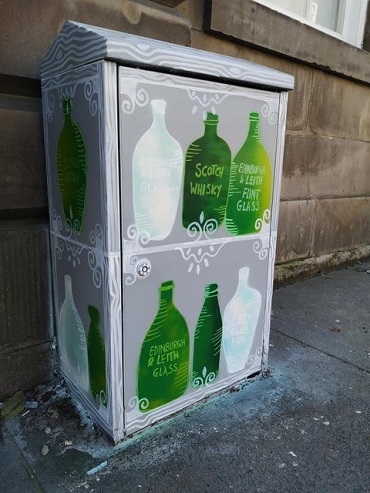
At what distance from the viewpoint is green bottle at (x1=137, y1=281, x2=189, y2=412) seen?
68.6 inches

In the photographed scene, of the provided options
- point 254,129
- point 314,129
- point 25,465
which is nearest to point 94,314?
point 25,465

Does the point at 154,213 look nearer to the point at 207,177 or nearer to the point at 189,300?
the point at 207,177

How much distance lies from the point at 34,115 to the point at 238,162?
107 cm

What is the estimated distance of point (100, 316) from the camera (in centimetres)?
168

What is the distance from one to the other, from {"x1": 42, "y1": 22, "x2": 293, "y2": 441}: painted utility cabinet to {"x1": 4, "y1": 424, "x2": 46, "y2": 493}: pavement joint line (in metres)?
0.34

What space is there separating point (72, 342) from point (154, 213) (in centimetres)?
87

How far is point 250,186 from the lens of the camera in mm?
1971

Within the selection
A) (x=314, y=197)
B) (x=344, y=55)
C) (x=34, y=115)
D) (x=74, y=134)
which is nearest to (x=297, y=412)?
(x=74, y=134)

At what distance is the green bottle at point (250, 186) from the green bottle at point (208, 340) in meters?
0.36

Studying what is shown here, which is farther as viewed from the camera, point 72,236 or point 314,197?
point 314,197

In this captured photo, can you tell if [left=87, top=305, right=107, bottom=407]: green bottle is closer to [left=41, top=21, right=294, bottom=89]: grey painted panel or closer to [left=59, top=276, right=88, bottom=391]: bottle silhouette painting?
[left=59, top=276, right=88, bottom=391]: bottle silhouette painting

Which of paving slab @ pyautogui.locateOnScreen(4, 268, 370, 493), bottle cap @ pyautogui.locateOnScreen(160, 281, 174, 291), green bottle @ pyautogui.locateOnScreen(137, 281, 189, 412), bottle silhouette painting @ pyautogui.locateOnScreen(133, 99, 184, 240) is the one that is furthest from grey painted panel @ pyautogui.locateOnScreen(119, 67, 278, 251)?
paving slab @ pyautogui.locateOnScreen(4, 268, 370, 493)

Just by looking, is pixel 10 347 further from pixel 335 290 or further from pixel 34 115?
pixel 335 290

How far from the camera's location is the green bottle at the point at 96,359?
1.72 metres
